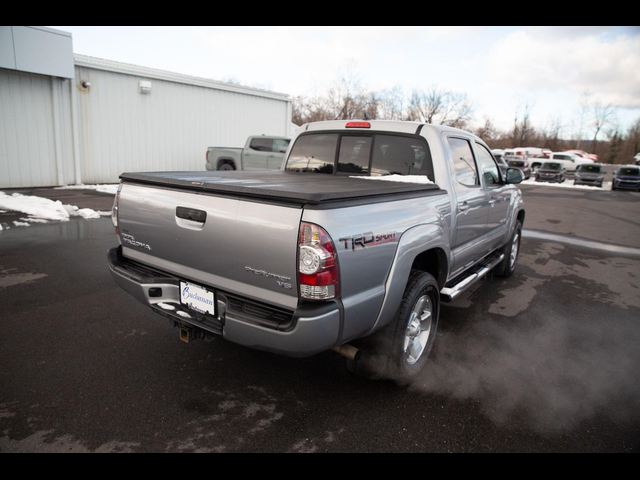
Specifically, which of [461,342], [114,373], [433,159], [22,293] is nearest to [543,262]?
[461,342]

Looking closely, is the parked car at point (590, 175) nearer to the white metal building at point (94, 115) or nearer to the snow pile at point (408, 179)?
the white metal building at point (94, 115)

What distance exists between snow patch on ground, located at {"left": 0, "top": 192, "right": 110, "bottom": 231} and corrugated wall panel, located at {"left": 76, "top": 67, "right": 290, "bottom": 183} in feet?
16.0

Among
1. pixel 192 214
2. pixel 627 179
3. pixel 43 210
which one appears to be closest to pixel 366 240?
pixel 192 214

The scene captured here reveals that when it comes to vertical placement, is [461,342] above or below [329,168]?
below

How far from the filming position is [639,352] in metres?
3.79

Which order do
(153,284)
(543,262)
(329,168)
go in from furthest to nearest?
(543,262) → (329,168) → (153,284)

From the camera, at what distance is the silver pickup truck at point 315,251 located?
7.27 feet

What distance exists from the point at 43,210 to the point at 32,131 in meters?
5.48
